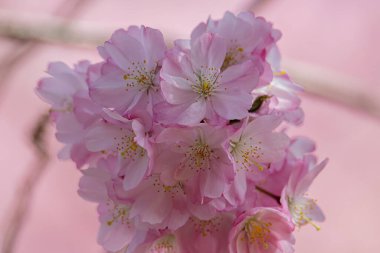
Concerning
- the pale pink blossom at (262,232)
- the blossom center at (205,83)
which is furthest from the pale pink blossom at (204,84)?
the pale pink blossom at (262,232)

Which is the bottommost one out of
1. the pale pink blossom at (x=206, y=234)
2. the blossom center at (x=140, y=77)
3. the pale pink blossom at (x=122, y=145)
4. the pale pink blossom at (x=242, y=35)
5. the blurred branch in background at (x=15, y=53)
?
the blurred branch in background at (x=15, y=53)

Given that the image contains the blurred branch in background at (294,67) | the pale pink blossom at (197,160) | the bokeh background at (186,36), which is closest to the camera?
the pale pink blossom at (197,160)

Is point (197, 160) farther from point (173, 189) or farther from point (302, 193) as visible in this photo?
point (302, 193)

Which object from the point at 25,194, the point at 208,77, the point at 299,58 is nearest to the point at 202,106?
the point at 208,77

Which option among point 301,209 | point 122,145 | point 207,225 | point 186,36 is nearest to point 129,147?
point 122,145

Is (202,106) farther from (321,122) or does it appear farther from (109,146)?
(321,122)

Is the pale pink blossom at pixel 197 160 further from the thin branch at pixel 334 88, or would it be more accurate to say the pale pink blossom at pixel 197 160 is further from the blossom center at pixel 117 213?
the thin branch at pixel 334 88
